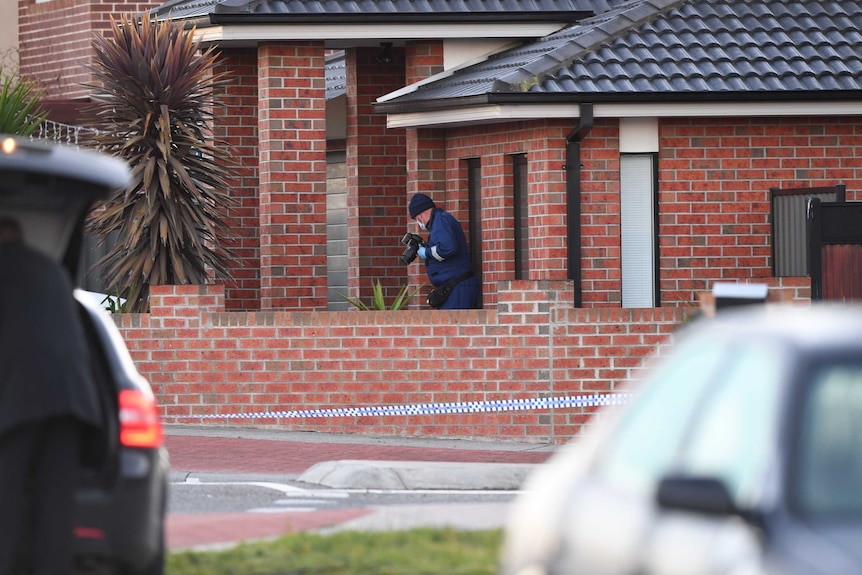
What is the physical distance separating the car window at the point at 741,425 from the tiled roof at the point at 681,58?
11.8 meters

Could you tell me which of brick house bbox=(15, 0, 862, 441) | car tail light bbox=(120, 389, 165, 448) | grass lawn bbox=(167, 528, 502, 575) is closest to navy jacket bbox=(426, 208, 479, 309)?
brick house bbox=(15, 0, 862, 441)

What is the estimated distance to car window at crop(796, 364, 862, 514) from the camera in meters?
4.23

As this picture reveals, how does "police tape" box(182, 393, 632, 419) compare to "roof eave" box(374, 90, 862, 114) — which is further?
"roof eave" box(374, 90, 862, 114)

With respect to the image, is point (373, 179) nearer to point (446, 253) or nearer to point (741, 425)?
point (446, 253)

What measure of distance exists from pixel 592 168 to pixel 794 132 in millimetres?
2126

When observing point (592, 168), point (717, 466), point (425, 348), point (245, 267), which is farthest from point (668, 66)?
point (717, 466)

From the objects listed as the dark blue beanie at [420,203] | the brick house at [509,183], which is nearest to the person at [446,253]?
the dark blue beanie at [420,203]

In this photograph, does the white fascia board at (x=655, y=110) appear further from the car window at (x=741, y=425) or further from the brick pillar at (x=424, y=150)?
the car window at (x=741, y=425)

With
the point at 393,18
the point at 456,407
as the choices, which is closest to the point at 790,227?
the point at 456,407

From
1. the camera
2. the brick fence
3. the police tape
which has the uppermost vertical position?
the camera

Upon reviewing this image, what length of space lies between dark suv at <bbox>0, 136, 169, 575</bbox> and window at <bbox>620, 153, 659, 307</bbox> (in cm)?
1063

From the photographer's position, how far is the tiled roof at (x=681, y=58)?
54.5 feet

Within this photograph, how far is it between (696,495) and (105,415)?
2904 mm

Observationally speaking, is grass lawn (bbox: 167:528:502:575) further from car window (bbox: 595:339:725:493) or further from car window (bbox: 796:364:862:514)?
car window (bbox: 796:364:862:514)
